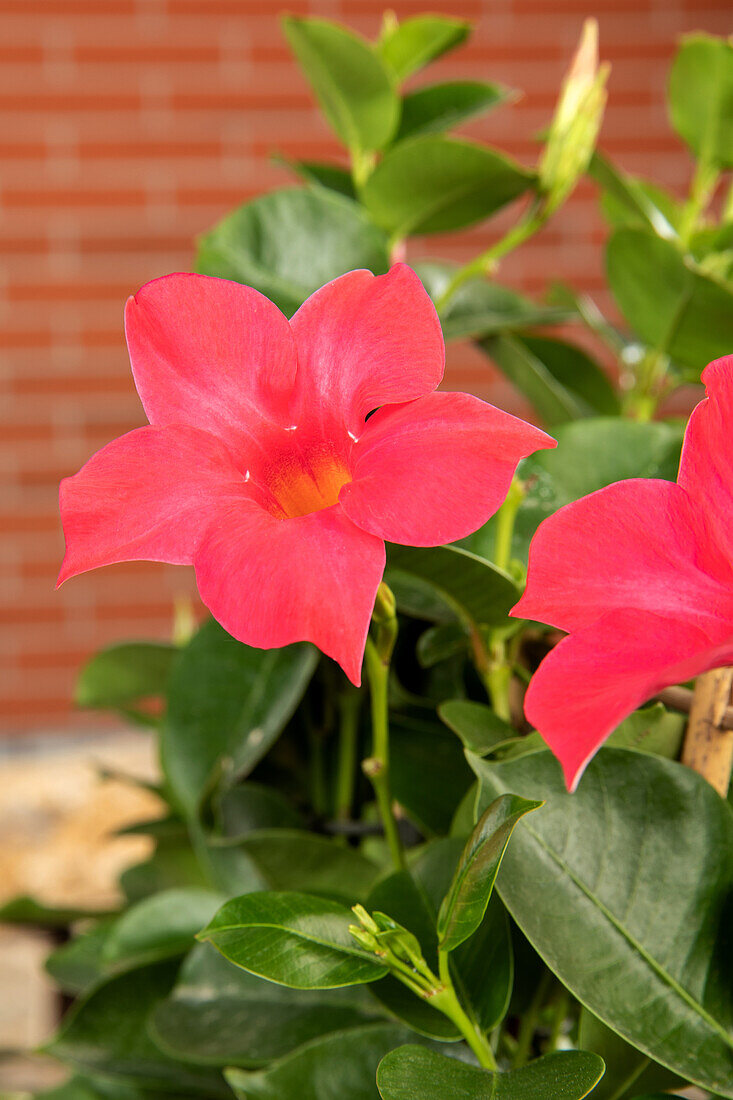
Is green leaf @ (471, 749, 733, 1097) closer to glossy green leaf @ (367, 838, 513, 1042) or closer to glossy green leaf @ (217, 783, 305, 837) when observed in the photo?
→ glossy green leaf @ (367, 838, 513, 1042)

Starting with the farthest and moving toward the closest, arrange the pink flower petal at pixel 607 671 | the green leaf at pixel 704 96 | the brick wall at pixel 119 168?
1. the brick wall at pixel 119 168
2. the green leaf at pixel 704 96
3. the pink flower petal at pixel 607 671

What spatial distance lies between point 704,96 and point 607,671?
443mm

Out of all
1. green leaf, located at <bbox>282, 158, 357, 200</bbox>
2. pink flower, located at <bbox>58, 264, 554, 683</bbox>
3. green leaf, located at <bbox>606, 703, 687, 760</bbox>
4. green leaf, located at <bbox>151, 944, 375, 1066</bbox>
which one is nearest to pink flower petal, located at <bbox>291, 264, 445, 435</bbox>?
pink flower, located at <bbox>58, 264, 554, 683</bbox>

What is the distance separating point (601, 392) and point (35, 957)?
146 centimetres

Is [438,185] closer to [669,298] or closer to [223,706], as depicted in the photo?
[669,298]

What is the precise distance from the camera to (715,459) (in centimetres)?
20

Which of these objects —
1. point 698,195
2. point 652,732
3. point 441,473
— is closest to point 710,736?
point 652,732

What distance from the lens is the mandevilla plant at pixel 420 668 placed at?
0.20 metres

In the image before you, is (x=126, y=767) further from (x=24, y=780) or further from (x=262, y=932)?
(x=262, y=932)

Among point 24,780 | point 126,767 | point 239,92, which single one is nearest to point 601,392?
point 126,767

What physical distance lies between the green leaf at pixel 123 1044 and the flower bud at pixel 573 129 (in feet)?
1.32

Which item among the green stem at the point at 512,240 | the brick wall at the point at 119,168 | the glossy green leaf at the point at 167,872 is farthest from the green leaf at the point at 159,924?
the brick wall at the point at 119,168

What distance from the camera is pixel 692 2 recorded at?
261 centimetres

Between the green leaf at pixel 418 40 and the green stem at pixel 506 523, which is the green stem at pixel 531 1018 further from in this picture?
the green leaf at pixel 418 40
